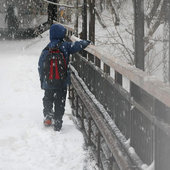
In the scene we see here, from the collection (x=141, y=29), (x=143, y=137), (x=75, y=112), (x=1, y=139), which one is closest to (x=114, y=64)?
(x=141, y=29)

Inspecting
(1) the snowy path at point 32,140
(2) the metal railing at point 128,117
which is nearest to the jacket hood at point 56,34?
(2) the metal railing at point 128,117

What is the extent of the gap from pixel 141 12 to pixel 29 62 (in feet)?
43.7

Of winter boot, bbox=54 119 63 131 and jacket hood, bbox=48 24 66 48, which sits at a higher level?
jacket hood, bbox=48 24 66 48

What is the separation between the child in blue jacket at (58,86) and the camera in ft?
19.4

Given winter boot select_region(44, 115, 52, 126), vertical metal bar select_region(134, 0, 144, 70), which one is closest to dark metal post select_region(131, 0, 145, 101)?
vertical metal bar select_region(134, 0, 144, 70)

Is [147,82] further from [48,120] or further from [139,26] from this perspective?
[48,120]

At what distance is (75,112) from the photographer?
24.8 ft

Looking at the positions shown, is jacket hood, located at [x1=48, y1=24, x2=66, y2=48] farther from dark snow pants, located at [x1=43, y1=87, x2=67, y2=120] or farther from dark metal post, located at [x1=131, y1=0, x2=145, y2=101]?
dark metal post, located at [x1=131, y1=0, x2=145, y2=101]

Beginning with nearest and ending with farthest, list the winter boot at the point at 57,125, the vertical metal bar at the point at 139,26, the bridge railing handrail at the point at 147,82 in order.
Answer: the bridge railing handrail at the point at 147,82, the vertical metal bar at the point at 139,26, the winter boot at the point at 57,125

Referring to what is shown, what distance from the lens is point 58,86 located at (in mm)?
6172

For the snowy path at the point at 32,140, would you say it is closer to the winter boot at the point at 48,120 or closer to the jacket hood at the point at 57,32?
the winter boot at the point at 48,120

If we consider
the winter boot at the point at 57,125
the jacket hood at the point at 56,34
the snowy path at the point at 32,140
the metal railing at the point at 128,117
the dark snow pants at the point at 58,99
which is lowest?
the snowy path at the point at 32,140

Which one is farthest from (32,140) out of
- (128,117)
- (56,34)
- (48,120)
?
(128,117)

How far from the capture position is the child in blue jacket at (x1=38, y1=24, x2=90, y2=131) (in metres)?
5.91
